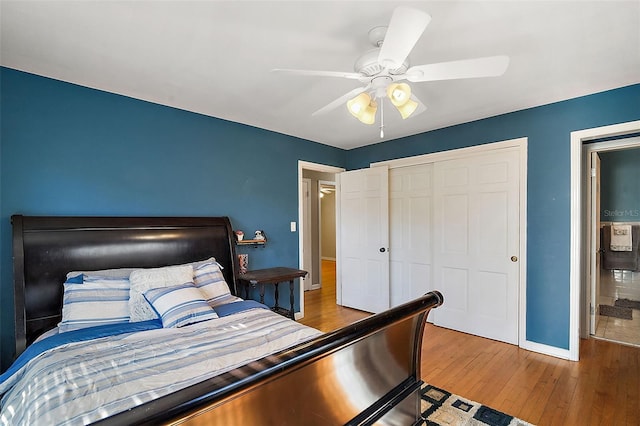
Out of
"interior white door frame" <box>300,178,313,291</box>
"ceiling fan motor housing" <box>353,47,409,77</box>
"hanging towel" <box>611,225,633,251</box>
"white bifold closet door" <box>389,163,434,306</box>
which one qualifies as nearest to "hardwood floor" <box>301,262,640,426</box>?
"white bifold closet door" <box>389,163,434,306</box>

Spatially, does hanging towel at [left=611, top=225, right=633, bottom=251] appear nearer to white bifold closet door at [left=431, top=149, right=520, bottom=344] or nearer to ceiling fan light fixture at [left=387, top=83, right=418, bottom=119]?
white bifold closet door at [left=431, top=149, right=520, bottom=344]

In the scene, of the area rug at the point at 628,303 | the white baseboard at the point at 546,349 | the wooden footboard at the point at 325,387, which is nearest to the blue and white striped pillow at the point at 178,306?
the wooden footboard at the point at 325,387

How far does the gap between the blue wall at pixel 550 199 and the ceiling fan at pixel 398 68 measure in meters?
1.85

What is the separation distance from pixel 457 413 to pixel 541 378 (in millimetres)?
1027

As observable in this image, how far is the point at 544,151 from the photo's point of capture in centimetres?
297

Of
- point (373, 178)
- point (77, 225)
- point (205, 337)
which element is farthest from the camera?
point (373, 178)

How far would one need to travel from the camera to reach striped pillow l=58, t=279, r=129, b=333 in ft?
6.39

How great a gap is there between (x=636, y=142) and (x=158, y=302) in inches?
176

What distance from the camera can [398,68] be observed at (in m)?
1.66

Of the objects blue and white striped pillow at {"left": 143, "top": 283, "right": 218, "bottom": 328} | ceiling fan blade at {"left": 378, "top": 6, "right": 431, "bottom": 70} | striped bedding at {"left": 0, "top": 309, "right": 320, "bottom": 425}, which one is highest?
ceiling fan blade at {"left": 378, "top": 6, "right": 431, "bottom": 70}

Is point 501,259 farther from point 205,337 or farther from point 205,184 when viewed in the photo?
point 205,184

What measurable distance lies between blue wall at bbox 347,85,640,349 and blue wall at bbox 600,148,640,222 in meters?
1.54

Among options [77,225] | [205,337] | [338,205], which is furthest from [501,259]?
[77,225]

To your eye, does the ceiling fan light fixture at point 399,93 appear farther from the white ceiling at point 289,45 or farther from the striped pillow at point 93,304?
the striped pillow at point 93,304
